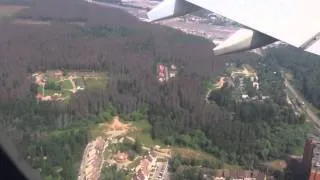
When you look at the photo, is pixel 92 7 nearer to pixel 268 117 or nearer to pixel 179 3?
pixel 268 117

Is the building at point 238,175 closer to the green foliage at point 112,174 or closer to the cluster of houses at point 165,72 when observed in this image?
the green foliage at point 112,174

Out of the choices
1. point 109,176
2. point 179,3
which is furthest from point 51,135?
point 179,3

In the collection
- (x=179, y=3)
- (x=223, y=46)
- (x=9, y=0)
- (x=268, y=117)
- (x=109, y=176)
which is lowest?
(x=109, y=176)

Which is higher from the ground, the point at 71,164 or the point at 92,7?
the point at 92,7

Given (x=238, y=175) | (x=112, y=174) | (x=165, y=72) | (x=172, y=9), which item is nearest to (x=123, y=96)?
(x=165, y=72)

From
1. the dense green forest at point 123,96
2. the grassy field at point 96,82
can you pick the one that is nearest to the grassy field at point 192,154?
the dense green forest at point 123,96

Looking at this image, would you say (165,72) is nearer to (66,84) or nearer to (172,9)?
(66,84)

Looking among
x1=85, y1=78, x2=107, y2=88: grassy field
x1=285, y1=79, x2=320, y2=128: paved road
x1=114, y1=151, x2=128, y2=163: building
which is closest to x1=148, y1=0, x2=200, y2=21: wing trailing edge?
x1=114, y1=151, x2=128, y2=163: building
